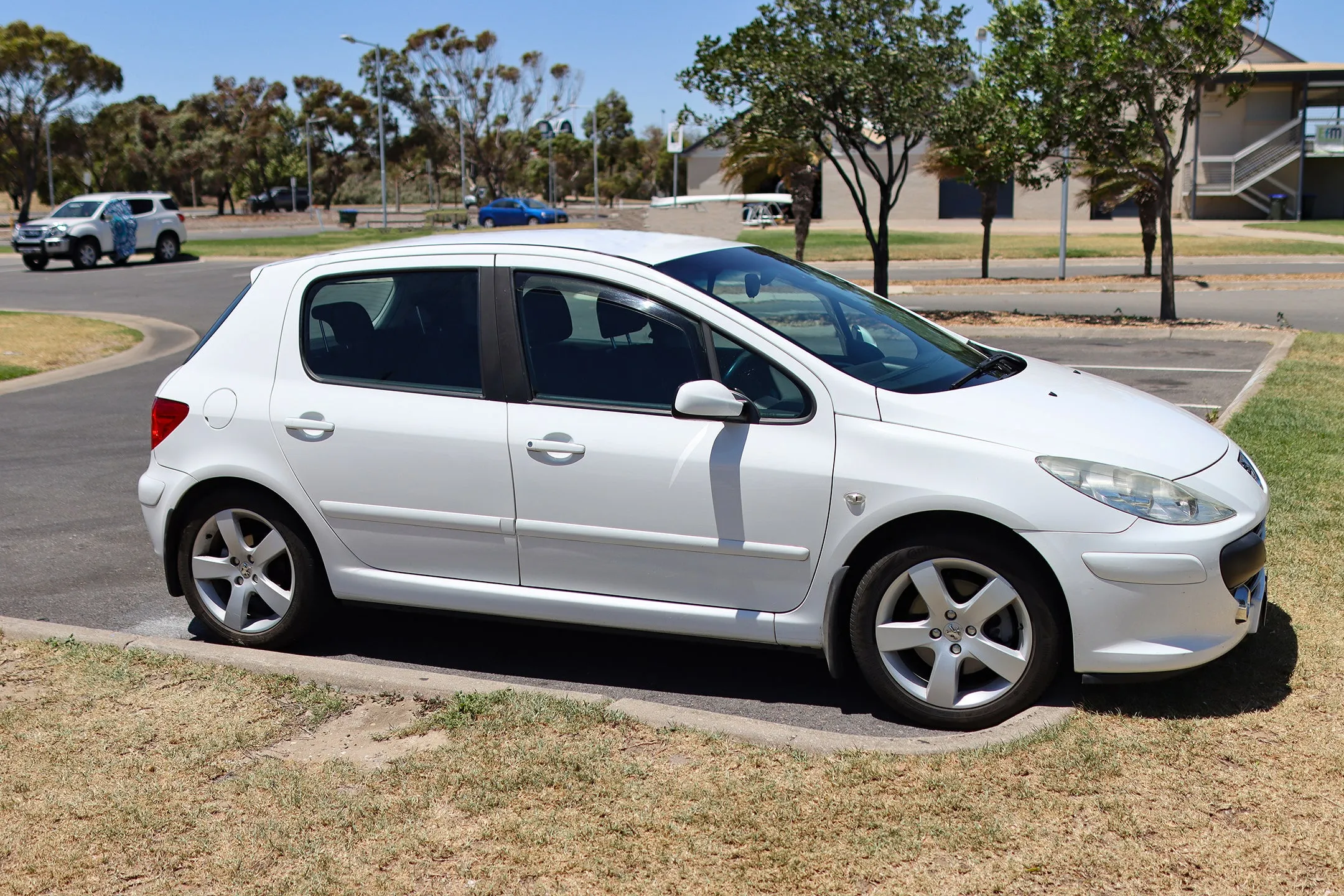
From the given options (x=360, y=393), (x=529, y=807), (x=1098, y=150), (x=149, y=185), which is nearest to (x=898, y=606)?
(x=529, y=807)

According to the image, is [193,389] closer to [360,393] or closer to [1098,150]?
[360,393]

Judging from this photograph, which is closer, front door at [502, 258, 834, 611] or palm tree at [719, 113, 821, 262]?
front door at [502, 258, 834, 611]

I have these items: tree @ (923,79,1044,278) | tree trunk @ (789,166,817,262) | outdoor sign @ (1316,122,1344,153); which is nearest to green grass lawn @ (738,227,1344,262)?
tree trunk @ (789,166,817,262)

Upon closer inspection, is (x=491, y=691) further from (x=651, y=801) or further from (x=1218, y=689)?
(x=1218, y=689)

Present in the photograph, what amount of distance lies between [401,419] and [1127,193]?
75.6 feet

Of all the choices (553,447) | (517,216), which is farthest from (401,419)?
(517,216)

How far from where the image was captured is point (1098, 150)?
17.2 meters

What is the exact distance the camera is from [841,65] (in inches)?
677

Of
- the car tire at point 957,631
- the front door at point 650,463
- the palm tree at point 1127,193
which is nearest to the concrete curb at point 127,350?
the front door at point 650,463

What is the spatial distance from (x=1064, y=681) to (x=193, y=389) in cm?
358

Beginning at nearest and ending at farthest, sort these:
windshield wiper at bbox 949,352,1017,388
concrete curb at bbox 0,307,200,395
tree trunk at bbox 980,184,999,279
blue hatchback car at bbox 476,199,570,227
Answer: windshield wiper at bbox 949,352,1017,388 < concrete curb at bbox 0,307,200,395 < tree trunk at bbox 980,184,999,279 < blue hatchback car at bbox 476,199,570,227

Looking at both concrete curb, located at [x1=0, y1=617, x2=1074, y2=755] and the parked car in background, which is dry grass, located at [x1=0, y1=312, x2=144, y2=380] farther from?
the parked car in background

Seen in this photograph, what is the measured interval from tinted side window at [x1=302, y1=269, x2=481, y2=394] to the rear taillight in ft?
1.97

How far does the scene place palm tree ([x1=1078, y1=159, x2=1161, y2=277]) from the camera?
2408 centimetres
